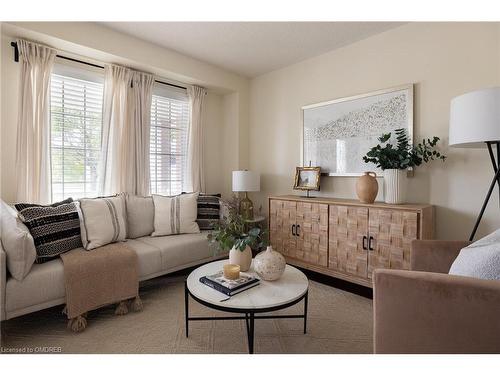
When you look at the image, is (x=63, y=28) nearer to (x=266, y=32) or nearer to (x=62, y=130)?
(x=62, y=130)

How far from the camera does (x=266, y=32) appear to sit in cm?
271

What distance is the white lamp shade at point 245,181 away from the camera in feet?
11.4

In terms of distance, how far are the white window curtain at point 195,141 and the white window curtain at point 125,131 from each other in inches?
23.9

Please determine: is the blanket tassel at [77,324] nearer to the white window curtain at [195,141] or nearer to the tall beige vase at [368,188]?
the white window curtain at [195,141]

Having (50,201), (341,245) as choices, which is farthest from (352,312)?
(50,201)

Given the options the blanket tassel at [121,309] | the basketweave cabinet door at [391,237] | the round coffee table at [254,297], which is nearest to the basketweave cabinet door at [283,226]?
the basketweave cabinet door at [391,237]

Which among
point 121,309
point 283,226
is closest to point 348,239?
point 283,226

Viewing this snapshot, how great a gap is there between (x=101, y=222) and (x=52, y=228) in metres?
0.37

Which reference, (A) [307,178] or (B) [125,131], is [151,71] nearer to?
(B) [125,131]

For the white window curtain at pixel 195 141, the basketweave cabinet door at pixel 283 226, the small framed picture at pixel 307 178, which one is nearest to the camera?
the basketweave cabinet door at pixel 283 226

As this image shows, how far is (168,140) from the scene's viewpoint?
3.57m

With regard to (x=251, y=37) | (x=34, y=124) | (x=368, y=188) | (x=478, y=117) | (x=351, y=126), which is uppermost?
(x=251, y=37)

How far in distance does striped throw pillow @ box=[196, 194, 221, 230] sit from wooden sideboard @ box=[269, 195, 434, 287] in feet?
2.21

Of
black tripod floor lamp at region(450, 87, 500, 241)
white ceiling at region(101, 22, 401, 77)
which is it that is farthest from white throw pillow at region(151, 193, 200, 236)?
black tripod floor lamp at region(450, 87, 500, 241)
